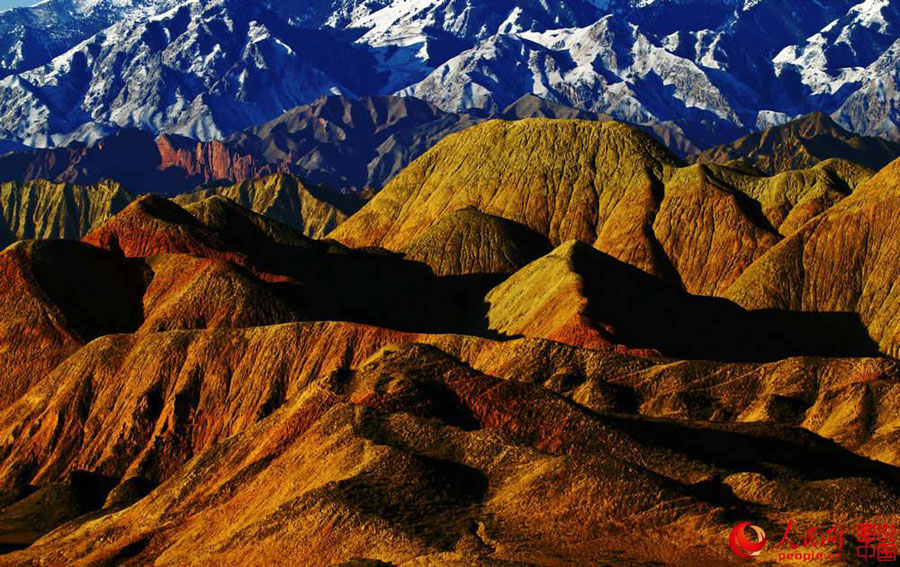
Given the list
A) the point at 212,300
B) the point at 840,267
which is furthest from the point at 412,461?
the point at 840,267

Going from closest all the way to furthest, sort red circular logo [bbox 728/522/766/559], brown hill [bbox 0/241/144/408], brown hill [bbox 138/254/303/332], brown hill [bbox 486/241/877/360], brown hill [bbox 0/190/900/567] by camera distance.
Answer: red circular logo [bbox 728/522/766/559] < brown hill [bbox 0/190/900/567] < brown hill [bbox 0/241/144/408] < brown hill [bbox 486/241/877/360] < brown hill [bbox 138/254/303/332]

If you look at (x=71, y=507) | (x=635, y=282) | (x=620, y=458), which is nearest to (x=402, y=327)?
(x=635, y=282)

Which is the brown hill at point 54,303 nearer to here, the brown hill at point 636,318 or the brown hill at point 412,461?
the brown hill at point 412,461

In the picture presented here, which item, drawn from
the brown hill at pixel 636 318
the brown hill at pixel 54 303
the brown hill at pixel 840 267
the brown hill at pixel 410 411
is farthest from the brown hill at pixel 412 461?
the brown hill at pixel 840 267

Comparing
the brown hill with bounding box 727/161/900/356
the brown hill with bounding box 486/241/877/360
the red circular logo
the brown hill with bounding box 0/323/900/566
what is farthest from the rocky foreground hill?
the red circular logo

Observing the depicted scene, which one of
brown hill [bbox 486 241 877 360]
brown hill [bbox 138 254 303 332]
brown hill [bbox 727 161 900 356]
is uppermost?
brown hill [bbox 138 254 303 332]

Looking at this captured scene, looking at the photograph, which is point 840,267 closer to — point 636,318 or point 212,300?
point 636,318

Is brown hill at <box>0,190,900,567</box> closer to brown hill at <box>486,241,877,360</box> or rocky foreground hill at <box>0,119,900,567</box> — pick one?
rocky foreground hill at <box>0,119,900,567</box>
